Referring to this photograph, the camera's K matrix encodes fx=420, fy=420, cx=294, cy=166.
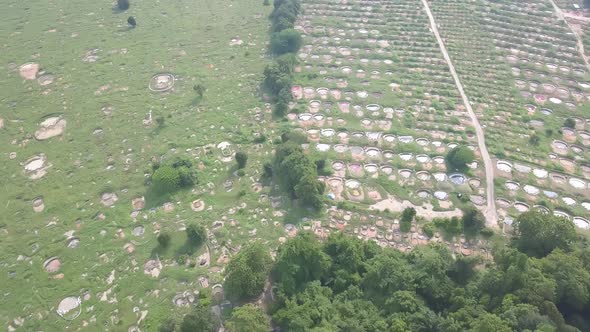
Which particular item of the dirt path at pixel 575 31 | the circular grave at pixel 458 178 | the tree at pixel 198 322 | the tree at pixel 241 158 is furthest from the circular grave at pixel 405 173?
the dirt path at pixel 575 31

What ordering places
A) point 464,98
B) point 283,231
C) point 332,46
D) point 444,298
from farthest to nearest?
point 332,46 → point 464,98 → point 283,231 → point 444,298

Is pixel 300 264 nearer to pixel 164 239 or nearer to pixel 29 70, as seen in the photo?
pixel 164 239

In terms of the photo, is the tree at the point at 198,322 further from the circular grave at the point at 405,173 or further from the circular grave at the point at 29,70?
the circular grave at the point at 29,70

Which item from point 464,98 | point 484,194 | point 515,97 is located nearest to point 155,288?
point 484,194

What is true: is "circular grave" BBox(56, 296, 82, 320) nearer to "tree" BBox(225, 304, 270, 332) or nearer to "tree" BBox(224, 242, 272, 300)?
"tree" BBox(224, 242, 272, 300)

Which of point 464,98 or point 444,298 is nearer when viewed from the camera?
point 444,298

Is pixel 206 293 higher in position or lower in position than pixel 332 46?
lower

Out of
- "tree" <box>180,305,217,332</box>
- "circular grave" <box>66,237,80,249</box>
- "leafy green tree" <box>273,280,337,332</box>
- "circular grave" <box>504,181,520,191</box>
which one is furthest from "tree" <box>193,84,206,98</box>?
"circular grave" <box>504,181,520,191</box>

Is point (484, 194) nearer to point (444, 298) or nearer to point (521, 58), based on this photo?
point (444, 298)
